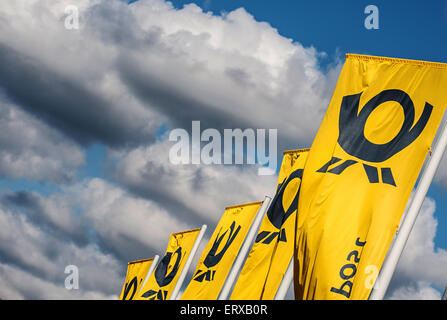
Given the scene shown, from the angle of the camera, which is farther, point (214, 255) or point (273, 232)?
point (214, 255)

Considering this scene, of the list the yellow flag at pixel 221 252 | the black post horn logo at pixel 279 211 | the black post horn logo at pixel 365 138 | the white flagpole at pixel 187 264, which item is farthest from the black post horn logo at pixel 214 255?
the black post horn logo at pixel 365 138

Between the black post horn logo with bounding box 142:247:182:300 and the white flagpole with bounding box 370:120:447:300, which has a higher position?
the black post horn logo with bounding box 142:247:182:300

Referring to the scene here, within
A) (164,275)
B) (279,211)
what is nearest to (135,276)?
(164,275)

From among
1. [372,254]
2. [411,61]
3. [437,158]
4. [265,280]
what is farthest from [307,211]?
[265,280]

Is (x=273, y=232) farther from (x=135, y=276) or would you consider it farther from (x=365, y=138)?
(x=135, y=276)

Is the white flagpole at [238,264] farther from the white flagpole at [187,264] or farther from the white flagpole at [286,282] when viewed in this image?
the white flagpole at [286,282]

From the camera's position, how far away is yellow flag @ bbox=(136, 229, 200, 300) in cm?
2708

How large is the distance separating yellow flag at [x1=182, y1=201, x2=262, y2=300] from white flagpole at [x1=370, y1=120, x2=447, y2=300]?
37.9 feet

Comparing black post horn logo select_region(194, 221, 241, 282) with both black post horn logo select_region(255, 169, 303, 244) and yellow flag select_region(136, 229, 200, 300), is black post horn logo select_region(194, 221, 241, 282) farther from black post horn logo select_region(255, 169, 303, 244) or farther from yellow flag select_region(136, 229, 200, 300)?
yellow flag select_region(136, 229, 200, 300)

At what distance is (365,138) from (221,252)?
11750 mm

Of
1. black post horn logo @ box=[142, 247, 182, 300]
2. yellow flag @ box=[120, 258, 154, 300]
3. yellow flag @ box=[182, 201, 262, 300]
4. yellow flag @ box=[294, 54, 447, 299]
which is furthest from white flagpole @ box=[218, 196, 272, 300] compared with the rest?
yellow flag @ box=[120, 258, 154, 300]

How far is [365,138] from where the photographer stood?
1036 centimetres

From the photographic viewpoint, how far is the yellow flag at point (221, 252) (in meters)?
20.7
